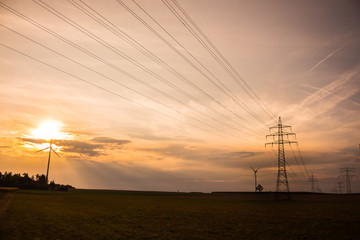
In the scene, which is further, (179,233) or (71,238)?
(179,233)

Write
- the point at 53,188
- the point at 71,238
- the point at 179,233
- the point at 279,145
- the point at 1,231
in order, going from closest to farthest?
the point at 71,238, the point at 1,231, the point at 179,233, the point at 279,145, the point at 53,188

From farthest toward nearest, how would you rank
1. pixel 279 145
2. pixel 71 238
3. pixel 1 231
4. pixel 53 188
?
pixel 53 188, pixel 279 145, pixel 1 231, pixel 71 238

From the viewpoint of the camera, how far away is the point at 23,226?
2225 centimetres

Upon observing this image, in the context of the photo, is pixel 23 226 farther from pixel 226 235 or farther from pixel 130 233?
pixel 226 235

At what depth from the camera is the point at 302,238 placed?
19.4 metres

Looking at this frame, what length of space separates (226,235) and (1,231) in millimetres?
16766

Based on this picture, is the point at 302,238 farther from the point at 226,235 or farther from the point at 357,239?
the point at 226,235

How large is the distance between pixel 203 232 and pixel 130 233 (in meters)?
5.85

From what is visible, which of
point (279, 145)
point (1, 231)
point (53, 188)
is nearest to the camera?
point (1, 231)

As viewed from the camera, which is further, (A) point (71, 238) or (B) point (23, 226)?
(B) point (23, 226)

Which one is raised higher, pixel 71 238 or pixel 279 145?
pixel 279 145

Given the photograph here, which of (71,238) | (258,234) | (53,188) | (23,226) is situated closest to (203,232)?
(258,234)

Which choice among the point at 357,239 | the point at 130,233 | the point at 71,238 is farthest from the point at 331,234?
the point at 71,238

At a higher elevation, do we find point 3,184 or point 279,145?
point 279,145
